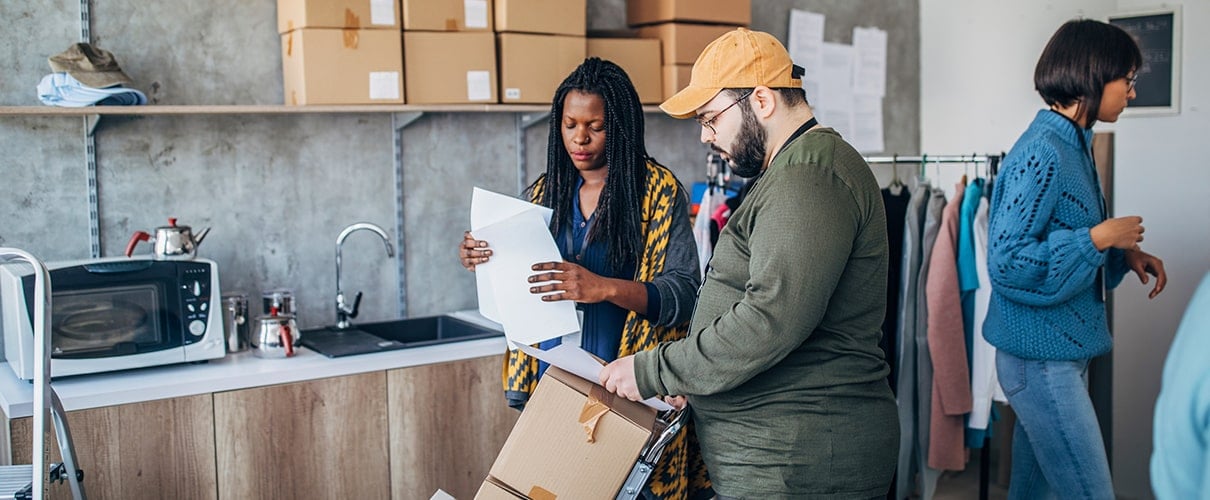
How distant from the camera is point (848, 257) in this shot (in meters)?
1.58

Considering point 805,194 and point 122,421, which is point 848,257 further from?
point 122,421

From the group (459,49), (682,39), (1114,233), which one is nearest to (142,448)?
(459,49)

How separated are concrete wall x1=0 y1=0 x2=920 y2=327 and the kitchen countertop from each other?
0.40m

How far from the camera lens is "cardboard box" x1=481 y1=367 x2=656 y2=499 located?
1.74m

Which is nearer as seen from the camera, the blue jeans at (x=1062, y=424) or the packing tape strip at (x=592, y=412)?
the packing tape strip at (x=592, y=412)

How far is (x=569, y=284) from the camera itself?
2045 millimetres

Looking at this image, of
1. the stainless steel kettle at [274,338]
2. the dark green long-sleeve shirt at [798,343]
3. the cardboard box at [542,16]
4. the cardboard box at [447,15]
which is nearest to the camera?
the dark green long-sleeve shirt at [798,343]

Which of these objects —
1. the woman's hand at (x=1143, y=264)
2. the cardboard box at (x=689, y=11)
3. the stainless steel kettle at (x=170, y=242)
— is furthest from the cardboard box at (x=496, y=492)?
the cardboard box at (x=689, y=11)

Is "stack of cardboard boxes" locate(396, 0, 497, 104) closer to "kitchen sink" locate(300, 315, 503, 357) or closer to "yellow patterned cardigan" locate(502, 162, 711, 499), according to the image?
"kitchen sink" locate(300, 315, 503, 357)

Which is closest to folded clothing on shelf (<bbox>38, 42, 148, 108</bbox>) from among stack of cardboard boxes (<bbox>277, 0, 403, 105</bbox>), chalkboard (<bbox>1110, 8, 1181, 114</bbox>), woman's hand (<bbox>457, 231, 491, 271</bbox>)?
stack of cardboard boxes (<bbox>277, 0, 403, 105</bbox>)

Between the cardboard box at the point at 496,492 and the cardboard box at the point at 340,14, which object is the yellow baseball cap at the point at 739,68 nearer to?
the cardboard box at the point at 496,492

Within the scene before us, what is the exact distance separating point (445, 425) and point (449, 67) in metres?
1.00

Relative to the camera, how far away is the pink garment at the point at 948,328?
→ 10.1 feet

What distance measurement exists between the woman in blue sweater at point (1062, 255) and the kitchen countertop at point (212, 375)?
1347mm
